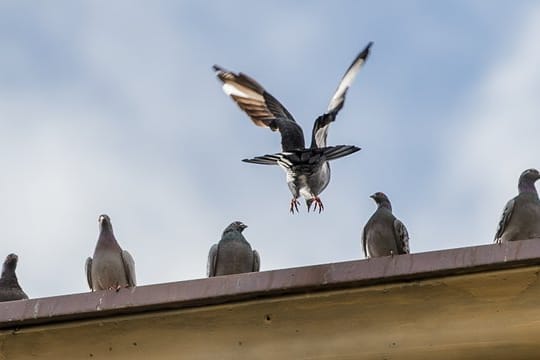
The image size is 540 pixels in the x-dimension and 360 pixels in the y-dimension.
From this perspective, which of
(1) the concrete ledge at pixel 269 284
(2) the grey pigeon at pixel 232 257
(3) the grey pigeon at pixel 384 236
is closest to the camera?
(1) the concrete ledge at pixel 269 284

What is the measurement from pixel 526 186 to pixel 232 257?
2.19 meters

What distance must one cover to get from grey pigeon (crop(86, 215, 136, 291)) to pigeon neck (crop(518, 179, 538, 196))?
286 centimetres

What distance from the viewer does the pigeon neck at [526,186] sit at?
7.93 metres

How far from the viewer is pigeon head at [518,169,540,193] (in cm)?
801

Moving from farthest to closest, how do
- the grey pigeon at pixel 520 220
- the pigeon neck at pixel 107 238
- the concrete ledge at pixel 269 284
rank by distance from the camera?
the pigeon neck at pixel 107 238 → the grey pigeon at pixel 520 220 → the concrete ledge at pixel 269 284

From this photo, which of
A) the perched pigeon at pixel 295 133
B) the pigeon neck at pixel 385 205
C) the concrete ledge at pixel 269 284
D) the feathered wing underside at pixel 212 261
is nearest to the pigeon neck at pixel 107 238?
the feathered wing underside at pixel 212 261

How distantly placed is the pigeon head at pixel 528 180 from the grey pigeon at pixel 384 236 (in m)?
0.94

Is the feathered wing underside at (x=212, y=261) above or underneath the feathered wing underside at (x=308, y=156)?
underneath

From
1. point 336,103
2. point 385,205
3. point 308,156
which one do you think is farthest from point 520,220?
point 336,103

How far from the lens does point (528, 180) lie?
→ 26.6 ft

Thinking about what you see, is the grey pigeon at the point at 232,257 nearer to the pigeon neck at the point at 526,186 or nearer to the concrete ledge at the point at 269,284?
the pigeon neck at the point at 526,186

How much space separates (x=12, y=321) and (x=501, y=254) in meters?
2.11

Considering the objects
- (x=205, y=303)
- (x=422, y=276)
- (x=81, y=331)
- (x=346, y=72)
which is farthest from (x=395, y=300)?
(x=346, y=72)

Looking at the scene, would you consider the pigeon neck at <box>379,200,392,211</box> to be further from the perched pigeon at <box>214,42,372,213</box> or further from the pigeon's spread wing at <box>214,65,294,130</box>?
the pigeon's spread wing at <box>214,65,294,130</box>
